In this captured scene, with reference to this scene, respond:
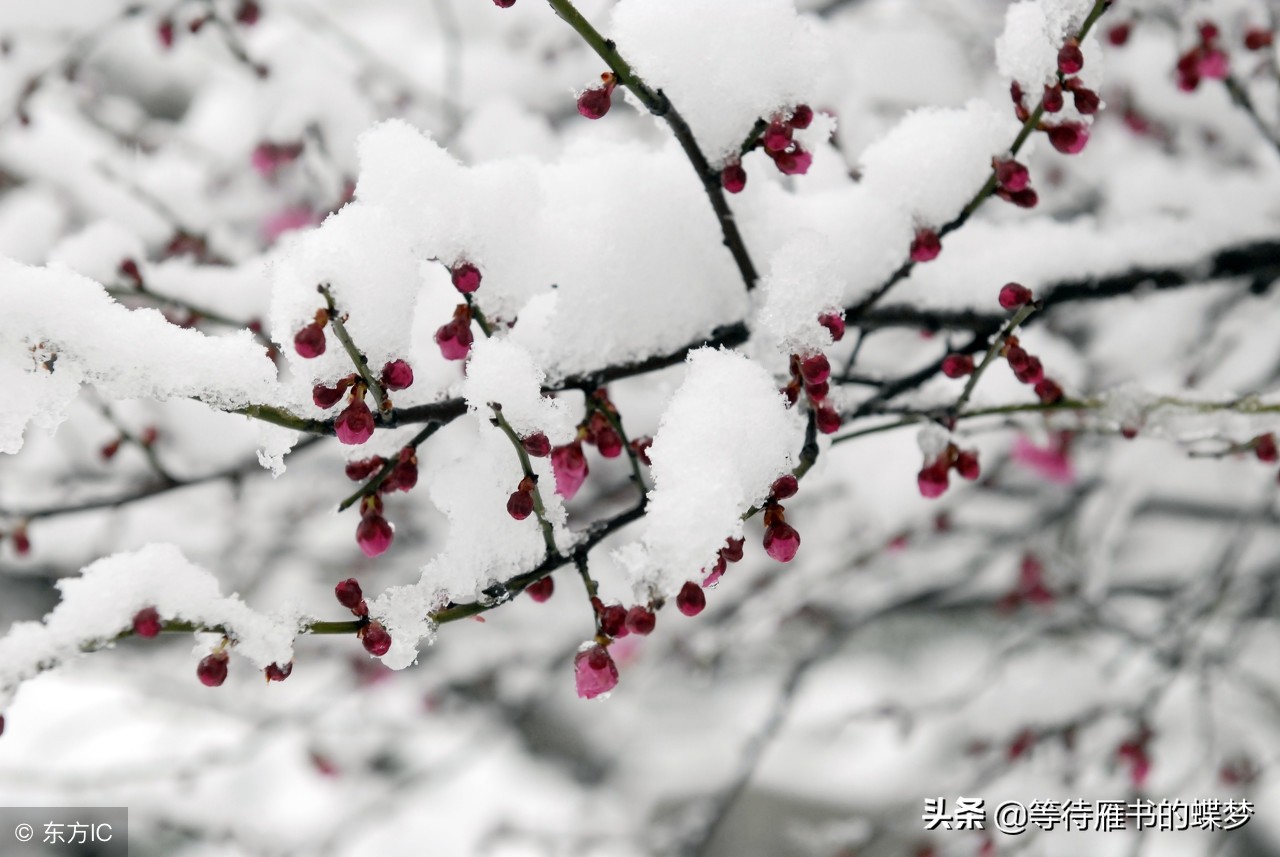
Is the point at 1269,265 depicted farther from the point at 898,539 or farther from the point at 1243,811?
the point at 1243,811

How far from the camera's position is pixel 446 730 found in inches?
199

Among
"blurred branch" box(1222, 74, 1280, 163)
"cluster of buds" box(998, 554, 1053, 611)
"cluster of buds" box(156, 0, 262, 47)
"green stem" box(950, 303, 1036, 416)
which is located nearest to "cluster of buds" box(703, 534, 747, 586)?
"green stem" box(950, 303, 1036, 416)

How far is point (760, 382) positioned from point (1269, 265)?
1.34 metres

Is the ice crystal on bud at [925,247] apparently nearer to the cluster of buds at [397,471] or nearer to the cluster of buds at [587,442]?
the cluster of buds at [587,442]

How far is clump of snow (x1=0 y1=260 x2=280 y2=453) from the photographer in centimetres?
81

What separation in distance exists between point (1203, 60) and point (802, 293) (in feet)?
4.17

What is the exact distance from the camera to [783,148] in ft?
3.28

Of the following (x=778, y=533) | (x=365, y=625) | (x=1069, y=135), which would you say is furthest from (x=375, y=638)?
(x=1069, y=135)

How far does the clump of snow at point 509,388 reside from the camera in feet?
3.03

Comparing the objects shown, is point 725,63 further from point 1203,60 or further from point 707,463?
point 1203,60

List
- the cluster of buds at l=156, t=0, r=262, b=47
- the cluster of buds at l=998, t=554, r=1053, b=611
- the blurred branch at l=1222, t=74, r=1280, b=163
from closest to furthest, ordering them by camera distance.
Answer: the blurred branch at l=1222, t=74, r=1280, b=163 → the cluster of buds at l=156, t=0, r=262, b=47 → the cluster of buds at l=998, t=554, r=1053, b=611

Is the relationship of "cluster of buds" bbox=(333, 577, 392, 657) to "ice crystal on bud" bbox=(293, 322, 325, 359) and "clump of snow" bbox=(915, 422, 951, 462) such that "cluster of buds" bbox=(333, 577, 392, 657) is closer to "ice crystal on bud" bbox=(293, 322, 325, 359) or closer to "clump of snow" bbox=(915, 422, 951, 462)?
"ice crystal on bud" bbox=(293, 322, 325, 359)

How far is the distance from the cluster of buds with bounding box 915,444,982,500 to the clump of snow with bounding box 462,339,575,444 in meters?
0.54

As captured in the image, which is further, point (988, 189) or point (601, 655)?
point (988, 189)
